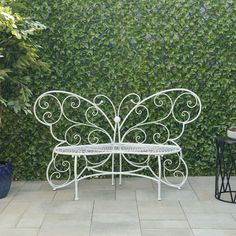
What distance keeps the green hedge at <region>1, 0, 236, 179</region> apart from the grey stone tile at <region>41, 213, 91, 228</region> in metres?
1.18

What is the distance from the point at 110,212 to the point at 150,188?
0.79 meters

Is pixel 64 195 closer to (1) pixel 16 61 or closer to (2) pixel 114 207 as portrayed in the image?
(2) pixel 114 207

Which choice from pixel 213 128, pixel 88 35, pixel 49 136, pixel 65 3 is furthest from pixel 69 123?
pixel 213 128

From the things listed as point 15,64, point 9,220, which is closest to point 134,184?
point 9,220

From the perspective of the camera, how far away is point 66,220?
119 inches

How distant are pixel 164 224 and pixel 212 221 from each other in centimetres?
36

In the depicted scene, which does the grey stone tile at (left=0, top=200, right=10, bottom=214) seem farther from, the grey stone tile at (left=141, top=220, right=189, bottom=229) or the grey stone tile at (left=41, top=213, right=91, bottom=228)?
the grey stone tile at (left=141, top=220, right=189, bottom=229)

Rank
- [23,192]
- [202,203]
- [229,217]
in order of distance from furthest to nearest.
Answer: [23,192] < [202,203] < [229,217]

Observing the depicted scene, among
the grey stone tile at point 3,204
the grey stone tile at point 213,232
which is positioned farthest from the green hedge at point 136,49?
the grey stone tile at point 213,232

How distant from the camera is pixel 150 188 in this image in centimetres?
389

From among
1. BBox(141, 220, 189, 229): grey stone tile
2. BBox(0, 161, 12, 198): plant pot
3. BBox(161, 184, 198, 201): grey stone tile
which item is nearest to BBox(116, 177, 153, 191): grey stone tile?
BBox(161, 184, 198, 201): grey stone tile

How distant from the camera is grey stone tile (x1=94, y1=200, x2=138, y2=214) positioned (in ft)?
10.6

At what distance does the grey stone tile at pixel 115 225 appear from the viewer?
278 centimetres

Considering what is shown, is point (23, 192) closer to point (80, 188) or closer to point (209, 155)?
point (80, 188)
